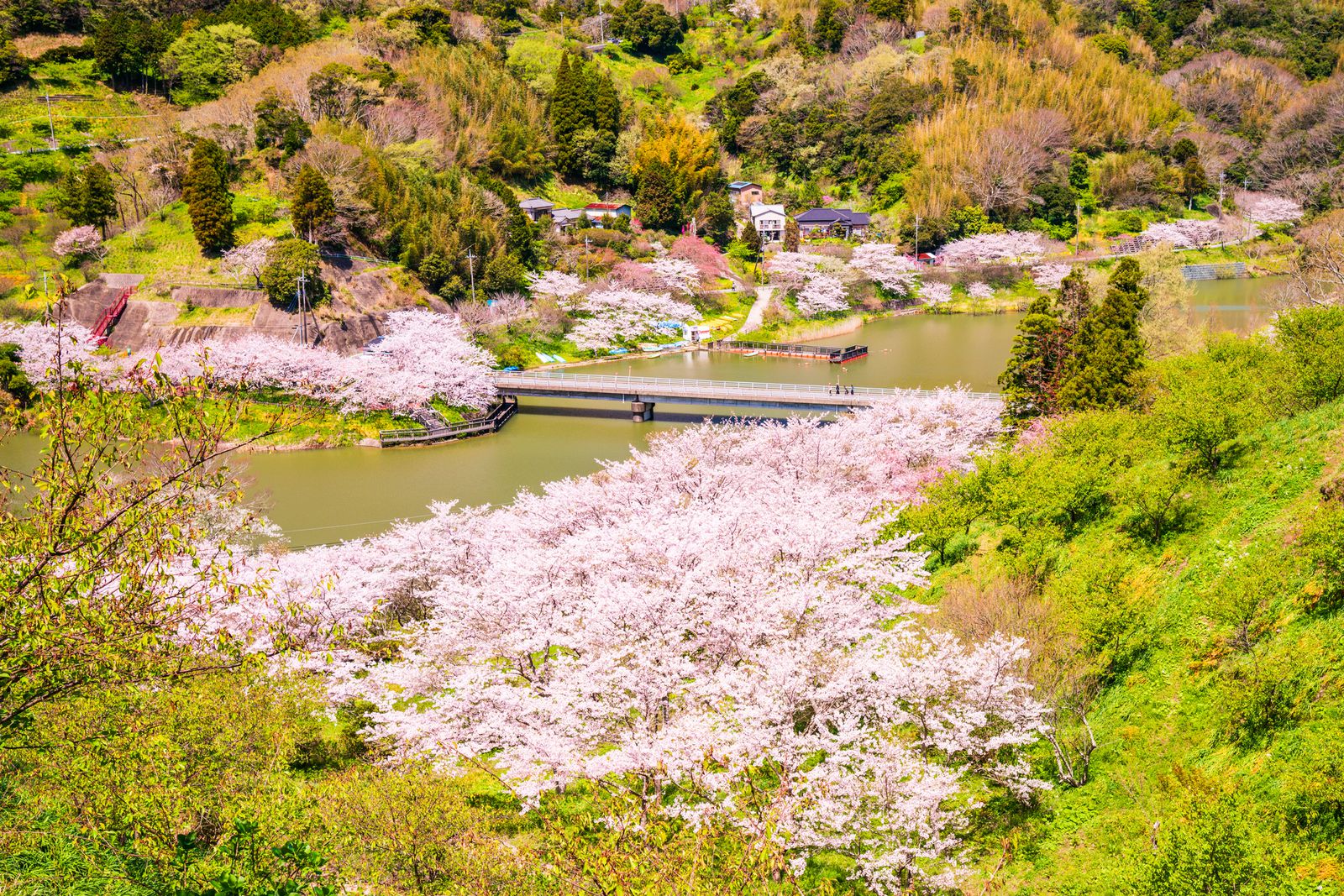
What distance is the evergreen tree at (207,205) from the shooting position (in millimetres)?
40312

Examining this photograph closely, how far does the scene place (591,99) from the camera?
67.2 metres

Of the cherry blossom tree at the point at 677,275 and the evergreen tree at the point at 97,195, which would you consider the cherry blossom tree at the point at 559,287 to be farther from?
the evergreen tree at the point at 97,195

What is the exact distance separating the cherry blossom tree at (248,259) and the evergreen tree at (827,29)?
66.1m

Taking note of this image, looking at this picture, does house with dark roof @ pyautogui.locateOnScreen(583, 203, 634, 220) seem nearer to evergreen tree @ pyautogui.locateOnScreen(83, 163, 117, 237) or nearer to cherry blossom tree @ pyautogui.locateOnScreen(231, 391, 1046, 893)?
Answer: evergreen tree @ pyautogui.locateOnScreen(83, 163, 117, 237)

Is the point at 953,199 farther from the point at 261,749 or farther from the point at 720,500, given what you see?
the point at 261,749

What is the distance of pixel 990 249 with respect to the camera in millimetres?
61156

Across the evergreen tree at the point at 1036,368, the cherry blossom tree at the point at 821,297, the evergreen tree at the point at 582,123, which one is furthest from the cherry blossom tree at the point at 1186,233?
the evergreen tree at the point at 1036,368

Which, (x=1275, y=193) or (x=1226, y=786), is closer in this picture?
(x=1226, y=786)

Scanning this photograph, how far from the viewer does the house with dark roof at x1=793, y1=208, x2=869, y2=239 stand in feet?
211

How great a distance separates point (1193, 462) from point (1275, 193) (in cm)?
7114

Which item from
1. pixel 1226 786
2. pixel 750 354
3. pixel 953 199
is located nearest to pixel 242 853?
pixel 1226 786

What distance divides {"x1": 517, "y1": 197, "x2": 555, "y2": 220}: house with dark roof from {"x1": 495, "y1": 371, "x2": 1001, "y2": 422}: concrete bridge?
21000 mm

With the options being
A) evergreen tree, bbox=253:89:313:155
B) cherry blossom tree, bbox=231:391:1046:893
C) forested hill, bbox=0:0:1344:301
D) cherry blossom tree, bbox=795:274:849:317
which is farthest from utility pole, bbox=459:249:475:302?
cherry blossom tree, bbox=231:391:1046:893

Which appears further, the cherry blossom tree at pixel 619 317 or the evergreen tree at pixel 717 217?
the evergreen tree at pixel 717 217
